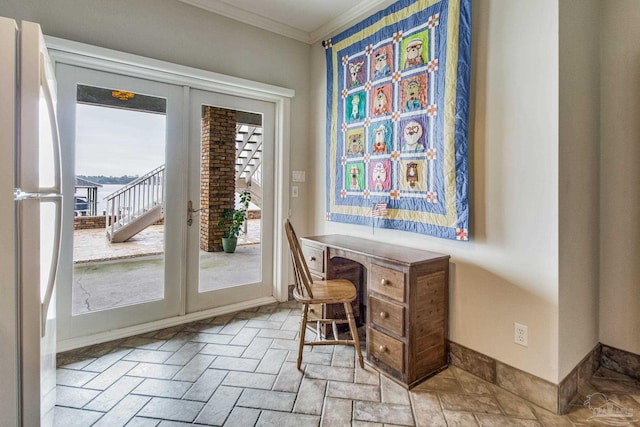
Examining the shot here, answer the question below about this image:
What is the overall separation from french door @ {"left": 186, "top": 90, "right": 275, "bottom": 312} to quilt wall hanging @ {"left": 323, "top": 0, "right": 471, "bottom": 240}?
68 centimetres

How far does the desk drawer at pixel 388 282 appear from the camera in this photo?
6.46 feet

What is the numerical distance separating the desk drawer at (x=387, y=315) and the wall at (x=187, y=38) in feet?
5.03

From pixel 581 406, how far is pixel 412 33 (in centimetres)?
249

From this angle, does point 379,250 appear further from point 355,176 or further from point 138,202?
point 138,202

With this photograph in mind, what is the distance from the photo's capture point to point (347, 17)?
9.74 feet

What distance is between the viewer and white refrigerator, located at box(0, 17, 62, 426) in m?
0.96

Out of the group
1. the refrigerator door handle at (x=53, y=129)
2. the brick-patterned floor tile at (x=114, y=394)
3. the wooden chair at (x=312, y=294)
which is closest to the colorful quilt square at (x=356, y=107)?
the wooden chair at (x=312, y=294)

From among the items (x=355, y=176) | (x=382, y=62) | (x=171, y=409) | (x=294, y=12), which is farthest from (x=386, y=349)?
(x=294, y=12)

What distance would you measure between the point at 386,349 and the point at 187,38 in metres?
2.82

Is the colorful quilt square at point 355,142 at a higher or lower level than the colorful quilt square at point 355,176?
higher

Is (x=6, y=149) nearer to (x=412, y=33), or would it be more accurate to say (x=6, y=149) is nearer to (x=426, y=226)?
(x=426, y=226)

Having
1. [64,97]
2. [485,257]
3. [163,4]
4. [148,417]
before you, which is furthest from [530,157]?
[64,97]

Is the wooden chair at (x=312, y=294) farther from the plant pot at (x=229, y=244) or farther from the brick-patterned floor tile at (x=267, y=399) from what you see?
the plant pot at (x=229, y=244)

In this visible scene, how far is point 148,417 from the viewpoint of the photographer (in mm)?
1671
